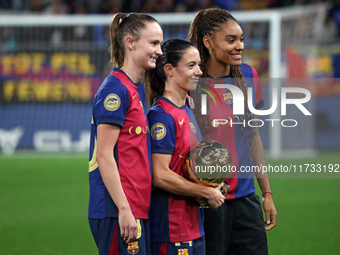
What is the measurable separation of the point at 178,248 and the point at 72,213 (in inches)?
169

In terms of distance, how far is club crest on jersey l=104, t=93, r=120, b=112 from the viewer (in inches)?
104

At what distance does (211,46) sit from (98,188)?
1073mm

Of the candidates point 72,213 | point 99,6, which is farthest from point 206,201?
point 99,6

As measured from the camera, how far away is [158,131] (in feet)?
9.23

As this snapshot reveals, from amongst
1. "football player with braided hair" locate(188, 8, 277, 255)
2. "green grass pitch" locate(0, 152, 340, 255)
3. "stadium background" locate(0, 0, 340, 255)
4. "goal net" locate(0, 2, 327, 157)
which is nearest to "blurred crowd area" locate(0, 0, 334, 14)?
"stadium background" locate(0, 0, 340, 255)

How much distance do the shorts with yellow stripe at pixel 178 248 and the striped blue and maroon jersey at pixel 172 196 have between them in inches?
1.0

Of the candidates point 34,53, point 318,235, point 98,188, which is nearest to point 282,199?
point 318,235

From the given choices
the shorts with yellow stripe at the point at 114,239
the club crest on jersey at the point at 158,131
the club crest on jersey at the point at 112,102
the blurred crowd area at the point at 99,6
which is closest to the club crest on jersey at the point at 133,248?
the shorts with yellow stripe at the point at 114,239

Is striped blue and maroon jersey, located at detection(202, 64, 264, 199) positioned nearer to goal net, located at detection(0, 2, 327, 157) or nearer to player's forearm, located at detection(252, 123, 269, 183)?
player's forearm, located at detection(252, 123, 269, 183)

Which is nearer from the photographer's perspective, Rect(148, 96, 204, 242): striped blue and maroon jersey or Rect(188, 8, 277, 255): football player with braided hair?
Rect(148, 96, 204, 242): striped blue and maroon jersey

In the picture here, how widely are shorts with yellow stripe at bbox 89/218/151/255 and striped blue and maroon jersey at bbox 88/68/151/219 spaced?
0.12 ft

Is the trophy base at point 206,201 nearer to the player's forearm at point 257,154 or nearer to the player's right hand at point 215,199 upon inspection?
the player's right hand at point 215,199

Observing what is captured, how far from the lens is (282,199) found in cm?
775

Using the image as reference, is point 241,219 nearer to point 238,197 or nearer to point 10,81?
point 238,197
